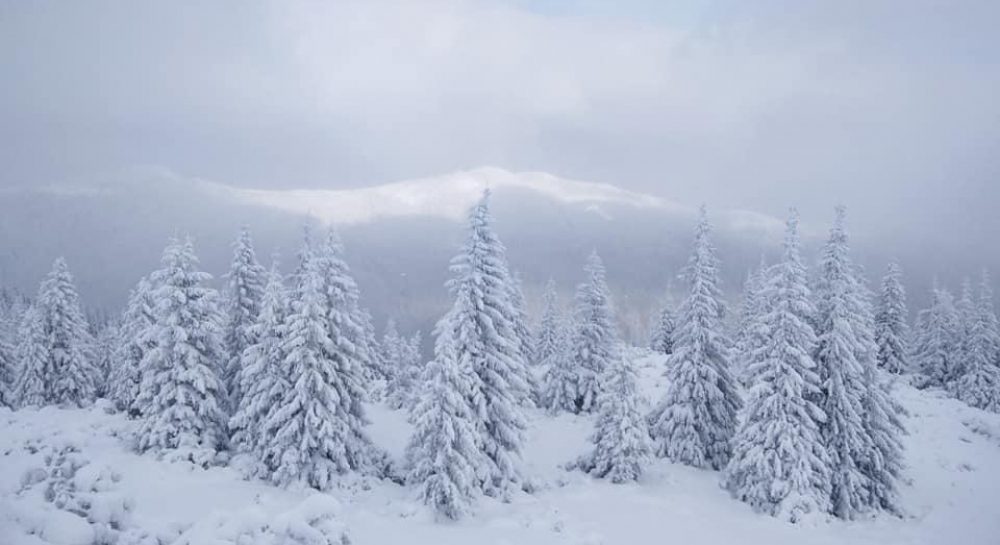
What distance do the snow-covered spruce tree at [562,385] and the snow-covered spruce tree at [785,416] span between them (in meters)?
15.7

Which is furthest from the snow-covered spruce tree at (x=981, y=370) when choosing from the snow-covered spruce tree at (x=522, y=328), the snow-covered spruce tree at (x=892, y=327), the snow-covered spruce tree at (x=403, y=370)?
the snow-covered spruce tree at (x=403, y=370)

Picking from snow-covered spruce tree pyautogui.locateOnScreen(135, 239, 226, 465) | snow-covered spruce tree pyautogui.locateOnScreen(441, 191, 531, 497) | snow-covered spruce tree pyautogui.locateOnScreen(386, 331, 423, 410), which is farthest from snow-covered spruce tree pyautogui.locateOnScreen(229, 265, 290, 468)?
snow-covered spruce tree pyautogui.locateOnScreen(386, 331, 423, 410)

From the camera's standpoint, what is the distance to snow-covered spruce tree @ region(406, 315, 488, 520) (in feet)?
76.0

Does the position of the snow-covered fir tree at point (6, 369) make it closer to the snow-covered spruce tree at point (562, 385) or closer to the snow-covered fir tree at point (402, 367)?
the snow-covered fir tree at point (402, 367)

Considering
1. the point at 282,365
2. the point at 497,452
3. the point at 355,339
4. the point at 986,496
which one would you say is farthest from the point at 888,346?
the point at 282,365

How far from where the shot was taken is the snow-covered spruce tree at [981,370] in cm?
4941

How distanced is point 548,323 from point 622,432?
3220 centimetres

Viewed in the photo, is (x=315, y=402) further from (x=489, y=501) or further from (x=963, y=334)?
(x=963, y=334)

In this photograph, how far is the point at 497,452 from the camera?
26250mm

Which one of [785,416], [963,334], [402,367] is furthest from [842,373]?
[402,367]

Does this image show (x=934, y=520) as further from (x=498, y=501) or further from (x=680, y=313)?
(x=498, y=501)

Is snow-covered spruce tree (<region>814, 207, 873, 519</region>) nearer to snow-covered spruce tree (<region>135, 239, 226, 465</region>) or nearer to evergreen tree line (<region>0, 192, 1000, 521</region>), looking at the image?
evergreen tree line (<region>0, 192, 1000, 521</region>)

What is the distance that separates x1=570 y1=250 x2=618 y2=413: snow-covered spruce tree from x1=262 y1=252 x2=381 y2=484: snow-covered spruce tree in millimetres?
18832

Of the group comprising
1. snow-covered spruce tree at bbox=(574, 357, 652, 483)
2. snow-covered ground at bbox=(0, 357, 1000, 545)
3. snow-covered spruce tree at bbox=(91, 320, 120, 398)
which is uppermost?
snow-covered spruce tree at bbox=(574, 357, 652, 483)
